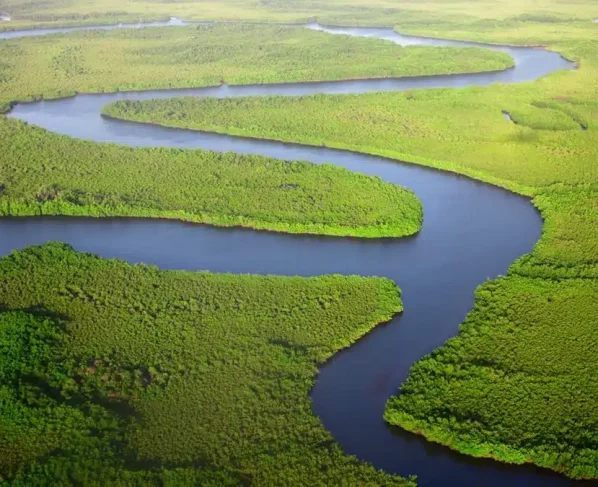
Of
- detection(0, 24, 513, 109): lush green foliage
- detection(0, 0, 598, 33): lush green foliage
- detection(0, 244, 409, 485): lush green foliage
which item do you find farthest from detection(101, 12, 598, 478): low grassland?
detection(0, 0, 598, 33): lush green foliage

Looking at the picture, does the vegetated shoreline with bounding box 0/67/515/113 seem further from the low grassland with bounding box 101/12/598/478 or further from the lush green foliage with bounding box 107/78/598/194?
the low grassland with bounding box 101/12/598/478

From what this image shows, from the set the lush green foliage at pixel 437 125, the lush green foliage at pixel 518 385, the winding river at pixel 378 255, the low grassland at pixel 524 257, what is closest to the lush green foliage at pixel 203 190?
the winding river at pixel 378 255

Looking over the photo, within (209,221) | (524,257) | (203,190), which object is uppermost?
(203,190)

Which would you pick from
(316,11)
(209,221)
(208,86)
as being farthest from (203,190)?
(316,11)

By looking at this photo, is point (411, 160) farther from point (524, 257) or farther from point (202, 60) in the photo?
point (202, 60)

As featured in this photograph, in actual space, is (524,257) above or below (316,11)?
below

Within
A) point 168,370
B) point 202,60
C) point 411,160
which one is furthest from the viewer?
point 202,60
